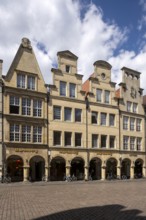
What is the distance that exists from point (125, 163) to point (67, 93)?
15864 mm

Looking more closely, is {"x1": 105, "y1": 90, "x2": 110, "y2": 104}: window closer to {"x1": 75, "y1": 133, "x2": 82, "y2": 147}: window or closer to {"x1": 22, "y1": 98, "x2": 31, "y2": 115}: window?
{"x1": 75, "y1": 133, "x2": 82, "y2": 147}: window

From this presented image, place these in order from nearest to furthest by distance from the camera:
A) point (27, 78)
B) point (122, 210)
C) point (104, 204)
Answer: point (122, 210)
point (104, 204)
point (27, 78)

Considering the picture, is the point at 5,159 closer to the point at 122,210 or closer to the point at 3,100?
the point at 3,100

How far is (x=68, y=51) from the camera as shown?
40.9 metres

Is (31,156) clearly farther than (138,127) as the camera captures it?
No

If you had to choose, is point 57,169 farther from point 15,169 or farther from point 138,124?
point 138,124

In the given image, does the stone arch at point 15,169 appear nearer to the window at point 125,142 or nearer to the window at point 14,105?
the window at point 14,105

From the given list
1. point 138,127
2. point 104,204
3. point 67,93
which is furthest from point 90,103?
point 104,204

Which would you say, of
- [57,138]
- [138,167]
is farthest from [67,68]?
[138,167]

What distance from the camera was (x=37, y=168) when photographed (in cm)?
3984

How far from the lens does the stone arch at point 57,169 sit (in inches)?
1569

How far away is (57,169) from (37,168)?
285 centimetres

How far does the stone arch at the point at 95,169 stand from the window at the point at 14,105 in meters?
14.1

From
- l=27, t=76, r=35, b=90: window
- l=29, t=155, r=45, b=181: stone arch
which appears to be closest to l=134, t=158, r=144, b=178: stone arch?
l=29, t=155, r=45, b=181: stone arch
